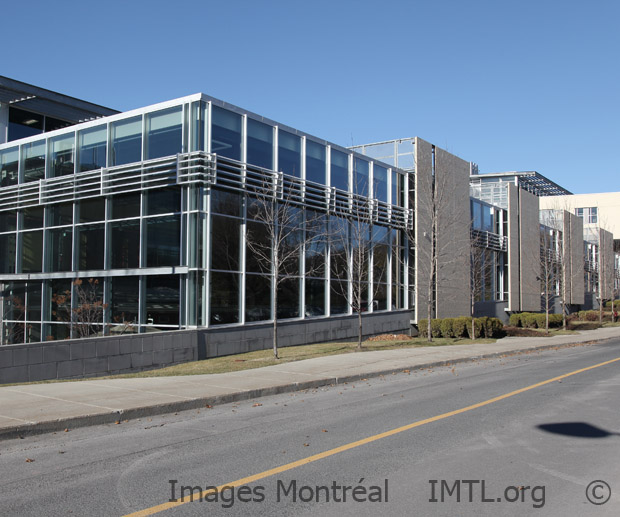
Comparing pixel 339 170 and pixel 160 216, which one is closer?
pixel 160 216

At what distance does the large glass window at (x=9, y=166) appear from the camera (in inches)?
956

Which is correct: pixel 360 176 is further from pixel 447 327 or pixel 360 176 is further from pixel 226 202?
pixel 226 202

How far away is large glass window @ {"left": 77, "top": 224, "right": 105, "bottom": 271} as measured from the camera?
68.7ft

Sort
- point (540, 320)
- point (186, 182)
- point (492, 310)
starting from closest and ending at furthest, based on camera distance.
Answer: point (186, 182), point (540, 320), point (492, 310)

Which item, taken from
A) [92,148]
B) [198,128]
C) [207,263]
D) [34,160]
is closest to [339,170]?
[198,128]

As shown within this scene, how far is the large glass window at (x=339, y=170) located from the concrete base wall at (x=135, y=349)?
229 inches

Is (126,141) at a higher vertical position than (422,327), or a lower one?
higher

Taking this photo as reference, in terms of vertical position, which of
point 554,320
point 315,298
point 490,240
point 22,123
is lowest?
point 554,320

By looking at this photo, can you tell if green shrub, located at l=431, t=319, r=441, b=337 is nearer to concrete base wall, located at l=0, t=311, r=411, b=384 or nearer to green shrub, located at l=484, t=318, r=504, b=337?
green shrub, located at l=484, t=318, r=504, b=337

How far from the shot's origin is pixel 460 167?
110 ft

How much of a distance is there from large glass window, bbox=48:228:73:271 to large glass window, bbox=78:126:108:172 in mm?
2496

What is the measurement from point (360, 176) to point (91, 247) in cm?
1185

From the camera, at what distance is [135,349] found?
655 inches
